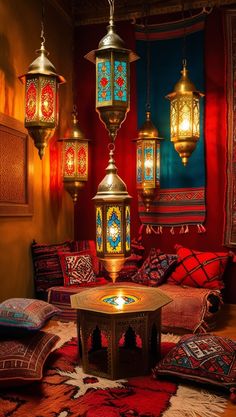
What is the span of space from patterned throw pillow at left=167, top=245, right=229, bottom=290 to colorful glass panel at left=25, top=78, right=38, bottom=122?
84.9 inches

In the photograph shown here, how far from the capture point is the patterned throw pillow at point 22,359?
8.20ft

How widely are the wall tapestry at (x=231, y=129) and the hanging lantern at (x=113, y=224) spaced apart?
197cm

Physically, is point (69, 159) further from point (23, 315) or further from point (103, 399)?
point (103, 399)

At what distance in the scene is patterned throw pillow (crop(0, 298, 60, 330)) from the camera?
276 centimetres

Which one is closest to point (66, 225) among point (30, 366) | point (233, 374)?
point (30, 366)

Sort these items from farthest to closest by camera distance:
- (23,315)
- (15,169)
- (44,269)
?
(44,269)
(15,169)
(23,315)

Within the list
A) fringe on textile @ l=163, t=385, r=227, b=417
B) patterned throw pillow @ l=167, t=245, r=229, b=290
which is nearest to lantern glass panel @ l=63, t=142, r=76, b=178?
patterned throw pillow @ l=167, t=245, r=229, b=290

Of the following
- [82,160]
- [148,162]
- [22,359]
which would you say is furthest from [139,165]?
[22,359]

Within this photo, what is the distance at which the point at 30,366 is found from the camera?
2.58 meters

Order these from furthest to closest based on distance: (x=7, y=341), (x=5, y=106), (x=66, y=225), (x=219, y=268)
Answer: (x=66, y=225) → (x=219, y=268) → (x=5, y=106) → (x=7, y=341)

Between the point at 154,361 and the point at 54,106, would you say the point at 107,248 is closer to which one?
the point at 154,361

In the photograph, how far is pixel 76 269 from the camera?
14.3 feet

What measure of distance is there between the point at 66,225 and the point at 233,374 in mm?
3081

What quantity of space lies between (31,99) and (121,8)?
96.1 inches
